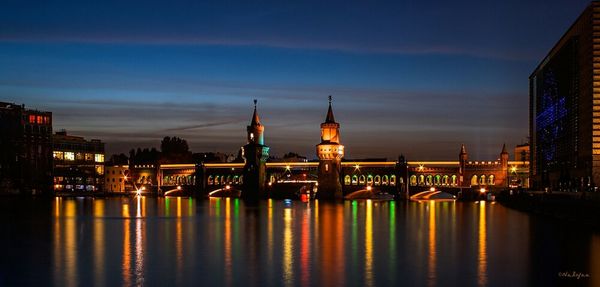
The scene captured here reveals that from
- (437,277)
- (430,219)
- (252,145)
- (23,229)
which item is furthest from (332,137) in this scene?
(437,277)

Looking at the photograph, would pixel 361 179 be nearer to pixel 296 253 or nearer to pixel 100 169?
pixel 100 169

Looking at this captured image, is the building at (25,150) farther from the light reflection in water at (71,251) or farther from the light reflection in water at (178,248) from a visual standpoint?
the light reflection in water at (178,248)

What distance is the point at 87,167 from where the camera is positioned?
18812 centimetres

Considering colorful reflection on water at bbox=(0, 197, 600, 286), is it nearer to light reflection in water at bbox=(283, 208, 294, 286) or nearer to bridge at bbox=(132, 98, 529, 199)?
light reflection in water at bbox=(283, 208, 294, 286)

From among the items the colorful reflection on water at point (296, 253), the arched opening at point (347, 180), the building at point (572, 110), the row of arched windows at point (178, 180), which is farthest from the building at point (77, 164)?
the colorful reflection on water at point (296, 253)

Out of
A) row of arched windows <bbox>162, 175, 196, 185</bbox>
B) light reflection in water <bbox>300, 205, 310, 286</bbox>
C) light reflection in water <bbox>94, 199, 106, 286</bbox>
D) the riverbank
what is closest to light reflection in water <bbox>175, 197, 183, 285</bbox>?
light reflection in water <bbox>94, 199, 106, 286</bbox>

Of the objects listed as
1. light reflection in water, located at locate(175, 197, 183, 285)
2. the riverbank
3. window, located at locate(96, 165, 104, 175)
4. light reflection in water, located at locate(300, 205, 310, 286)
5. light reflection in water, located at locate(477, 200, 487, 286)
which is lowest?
light reflection in water, located at locate(477, 200, 487, 286)

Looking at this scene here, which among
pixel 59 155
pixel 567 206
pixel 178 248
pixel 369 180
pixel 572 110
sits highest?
pixel 572 110

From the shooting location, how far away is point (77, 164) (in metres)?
186

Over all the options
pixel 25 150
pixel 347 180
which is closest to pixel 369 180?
pixel 347 180

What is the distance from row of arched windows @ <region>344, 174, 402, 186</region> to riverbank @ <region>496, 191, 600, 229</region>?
44.6 meters

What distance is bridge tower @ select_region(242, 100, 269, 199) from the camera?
156m

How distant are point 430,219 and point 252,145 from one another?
256 ft

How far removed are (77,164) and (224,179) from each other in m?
37.3
